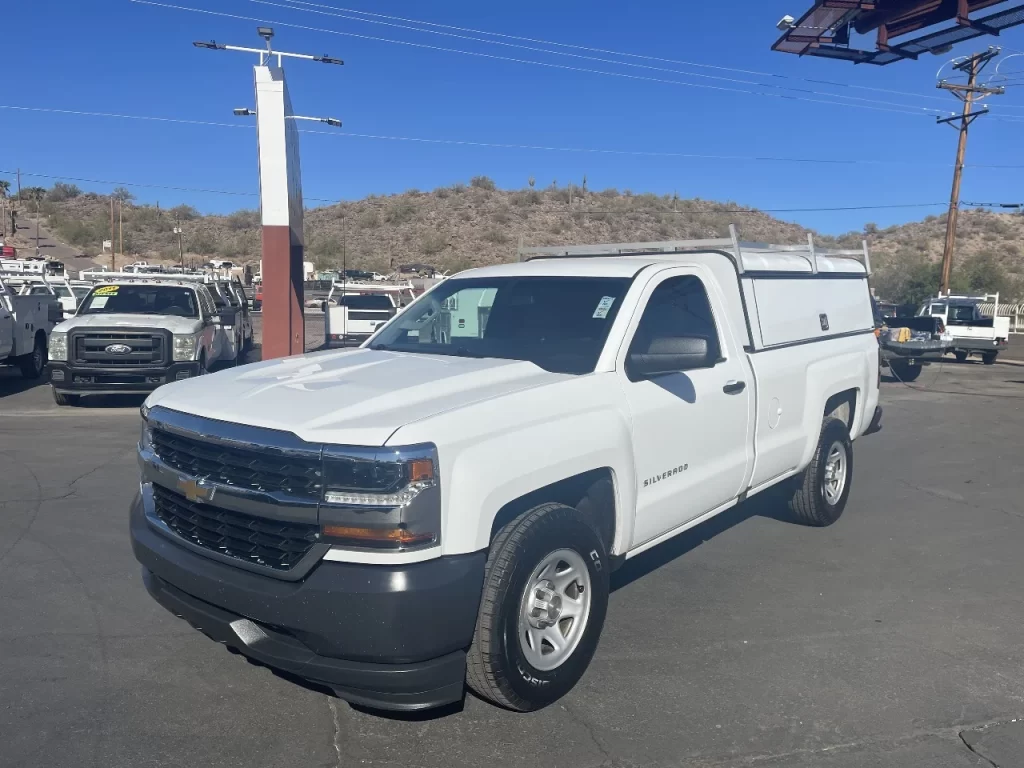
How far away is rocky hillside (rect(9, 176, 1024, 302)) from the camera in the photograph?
59.7 metres

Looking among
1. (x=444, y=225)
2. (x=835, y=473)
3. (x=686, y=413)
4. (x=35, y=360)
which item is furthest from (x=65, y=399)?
(x=444, y=225)

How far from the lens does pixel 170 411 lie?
3.98 m

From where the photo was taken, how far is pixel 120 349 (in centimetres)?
1245

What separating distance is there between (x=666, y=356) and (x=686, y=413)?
478 mm

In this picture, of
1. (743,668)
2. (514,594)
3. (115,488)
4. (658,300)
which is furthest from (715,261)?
(115,488)

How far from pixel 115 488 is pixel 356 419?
5310 millimetres

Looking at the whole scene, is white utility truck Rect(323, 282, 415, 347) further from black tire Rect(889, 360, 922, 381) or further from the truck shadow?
the truck shadow

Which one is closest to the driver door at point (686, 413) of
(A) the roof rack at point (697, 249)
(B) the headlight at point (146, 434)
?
(A) the roof rack at point (697, 249)

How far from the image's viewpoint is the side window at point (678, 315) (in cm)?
500

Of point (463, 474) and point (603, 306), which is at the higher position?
point (603, 306)

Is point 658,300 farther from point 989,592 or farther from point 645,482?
point 989,592

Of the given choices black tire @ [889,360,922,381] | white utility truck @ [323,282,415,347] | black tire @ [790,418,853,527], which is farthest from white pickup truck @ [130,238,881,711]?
black tire @ [889,360,922,381]

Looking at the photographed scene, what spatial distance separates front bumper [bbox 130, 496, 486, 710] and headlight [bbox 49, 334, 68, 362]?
10.2 m

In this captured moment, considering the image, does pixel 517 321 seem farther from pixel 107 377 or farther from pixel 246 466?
pixel 107 377
